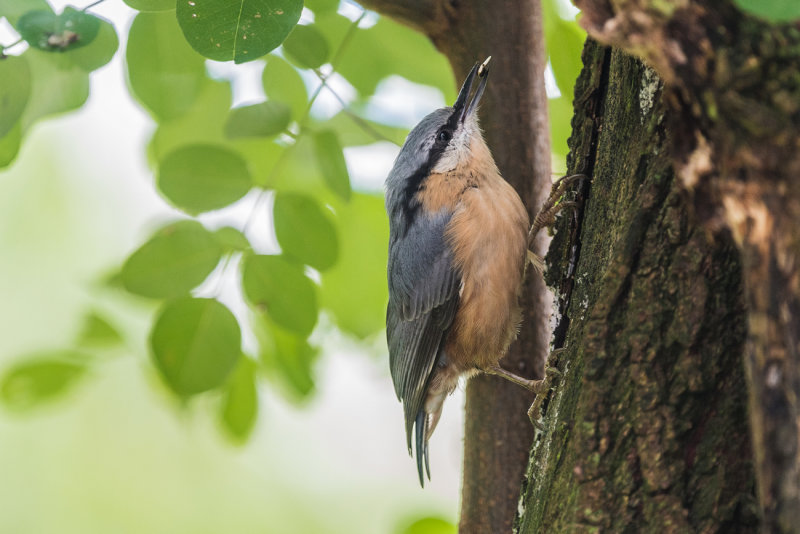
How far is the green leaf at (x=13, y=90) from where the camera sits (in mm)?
2105

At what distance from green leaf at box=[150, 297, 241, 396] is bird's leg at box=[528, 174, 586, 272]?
106 centimetres

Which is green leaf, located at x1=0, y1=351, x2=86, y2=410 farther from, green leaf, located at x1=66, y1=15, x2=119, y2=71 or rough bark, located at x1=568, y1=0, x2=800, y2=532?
rough bark, located at x1=568, y1=0, x2=800, y2=532

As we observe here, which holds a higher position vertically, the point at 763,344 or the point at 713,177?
the point at 713,177

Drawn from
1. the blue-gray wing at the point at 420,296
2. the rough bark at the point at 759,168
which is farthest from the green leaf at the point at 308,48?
the rough bark at the point at 759,168

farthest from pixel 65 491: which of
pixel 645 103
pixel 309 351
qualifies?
pixel 645 103

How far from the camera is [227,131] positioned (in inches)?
97.0

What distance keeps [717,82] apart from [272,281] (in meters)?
1.63

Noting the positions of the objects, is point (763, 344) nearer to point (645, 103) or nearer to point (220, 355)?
point (645, 103)

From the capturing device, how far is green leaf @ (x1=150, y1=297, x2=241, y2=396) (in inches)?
89.6

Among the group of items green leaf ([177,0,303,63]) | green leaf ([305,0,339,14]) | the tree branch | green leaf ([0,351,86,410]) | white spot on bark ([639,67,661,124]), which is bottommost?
green leaf ([0,351,86,410])

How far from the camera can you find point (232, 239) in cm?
250

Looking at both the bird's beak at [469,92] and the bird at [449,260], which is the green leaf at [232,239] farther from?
the bird's beak at [469,92]

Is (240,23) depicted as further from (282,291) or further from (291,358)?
(291,358)

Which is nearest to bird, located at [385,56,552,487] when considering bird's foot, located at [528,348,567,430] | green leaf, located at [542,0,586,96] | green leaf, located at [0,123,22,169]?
bird's foot, located at [528,348,567,430]
